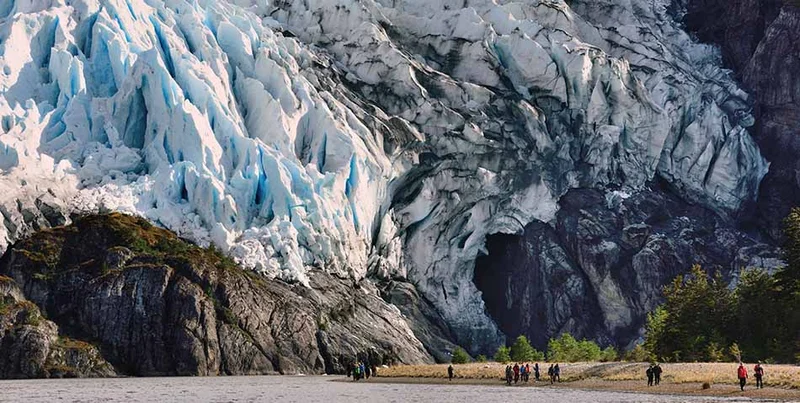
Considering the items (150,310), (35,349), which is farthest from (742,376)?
(35,349)

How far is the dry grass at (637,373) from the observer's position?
157ft

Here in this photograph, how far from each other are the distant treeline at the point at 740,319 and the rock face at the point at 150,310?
1132 inches

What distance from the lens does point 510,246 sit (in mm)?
110812

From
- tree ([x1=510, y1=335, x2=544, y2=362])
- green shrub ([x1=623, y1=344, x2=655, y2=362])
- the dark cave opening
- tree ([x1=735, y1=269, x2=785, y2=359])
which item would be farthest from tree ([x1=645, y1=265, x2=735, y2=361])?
the dark cave opening

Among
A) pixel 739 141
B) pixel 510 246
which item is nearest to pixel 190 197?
pixel 510 246

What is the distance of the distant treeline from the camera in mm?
66062

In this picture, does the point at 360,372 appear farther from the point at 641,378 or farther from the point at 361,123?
the point at 361,123

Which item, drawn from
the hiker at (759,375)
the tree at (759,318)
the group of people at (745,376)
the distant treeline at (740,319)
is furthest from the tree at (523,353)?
the group of people at (745,376)

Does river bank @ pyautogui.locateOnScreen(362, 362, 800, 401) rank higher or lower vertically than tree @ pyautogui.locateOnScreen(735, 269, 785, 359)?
lower

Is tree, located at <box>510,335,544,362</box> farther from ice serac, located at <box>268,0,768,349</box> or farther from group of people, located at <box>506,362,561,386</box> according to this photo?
group of people, located at <box>506,362,561,386</box>

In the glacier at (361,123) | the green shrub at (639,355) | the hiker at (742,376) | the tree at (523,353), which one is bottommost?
the hiker at (742,376)

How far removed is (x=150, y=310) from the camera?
8025 centimetres

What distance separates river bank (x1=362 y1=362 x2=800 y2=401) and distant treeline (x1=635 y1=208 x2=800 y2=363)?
28.8ft

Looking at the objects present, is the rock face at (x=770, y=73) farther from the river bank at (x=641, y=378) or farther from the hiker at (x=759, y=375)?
the hiker at (x=759, y=375)
